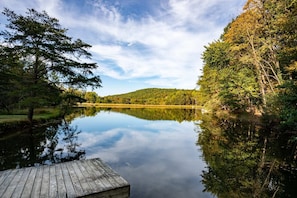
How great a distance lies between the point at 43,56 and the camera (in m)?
13.1

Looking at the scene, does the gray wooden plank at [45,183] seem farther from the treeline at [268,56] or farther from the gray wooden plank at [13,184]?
the treeline at [268,56]

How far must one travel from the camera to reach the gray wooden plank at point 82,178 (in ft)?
10.9

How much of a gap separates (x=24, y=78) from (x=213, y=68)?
2395 cm

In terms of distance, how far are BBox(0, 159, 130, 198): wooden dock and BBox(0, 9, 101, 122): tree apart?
870cm

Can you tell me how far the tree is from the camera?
470 inches

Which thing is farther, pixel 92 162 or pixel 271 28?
pixel 271 28

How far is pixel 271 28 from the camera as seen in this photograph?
552 inches

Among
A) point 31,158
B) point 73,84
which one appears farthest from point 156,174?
point 73,84

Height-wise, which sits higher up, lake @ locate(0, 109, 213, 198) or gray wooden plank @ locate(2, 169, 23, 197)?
gray wooden plank @ locate(2, 169, 23, 197)

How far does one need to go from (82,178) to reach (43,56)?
11949 mm

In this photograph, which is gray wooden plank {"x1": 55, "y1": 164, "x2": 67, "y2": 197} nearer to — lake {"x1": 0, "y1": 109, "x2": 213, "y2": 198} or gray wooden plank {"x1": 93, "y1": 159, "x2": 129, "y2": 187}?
gray wooden plank {"x1": 93, "y1": 159, "x2": 129, "y2": 187}

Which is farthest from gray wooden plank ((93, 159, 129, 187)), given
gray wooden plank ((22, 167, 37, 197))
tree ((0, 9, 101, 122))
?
tree ((0, 9, 101, 122))

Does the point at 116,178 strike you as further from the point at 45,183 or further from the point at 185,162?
the point at 185,162

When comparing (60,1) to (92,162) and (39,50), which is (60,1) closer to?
(39,50)
